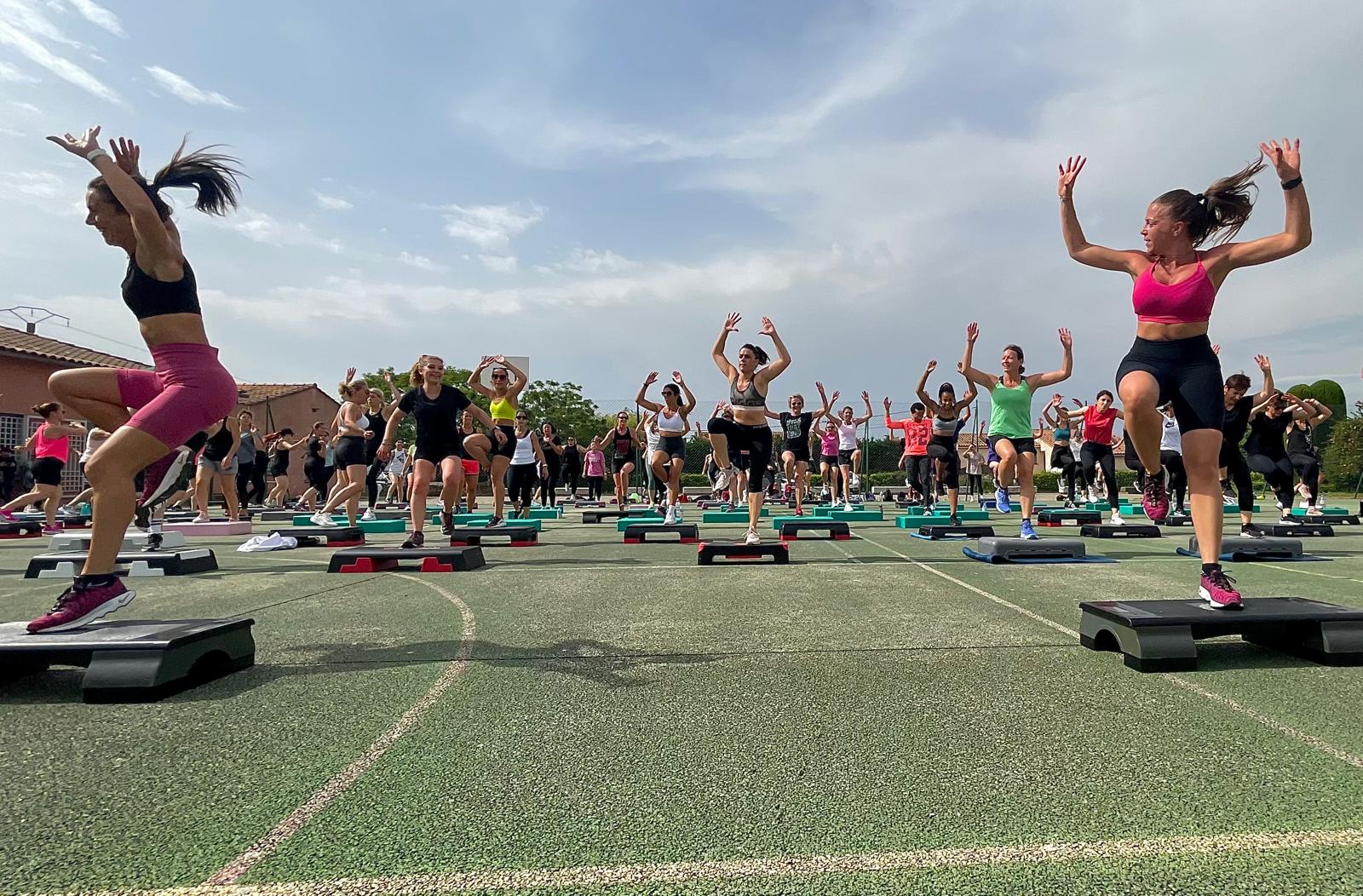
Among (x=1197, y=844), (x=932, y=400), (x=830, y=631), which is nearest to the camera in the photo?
(x=1197, y=844)

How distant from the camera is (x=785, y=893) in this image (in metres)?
1.44

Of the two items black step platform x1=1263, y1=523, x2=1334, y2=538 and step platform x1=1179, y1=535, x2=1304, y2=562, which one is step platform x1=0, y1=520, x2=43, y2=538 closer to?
step platform x1=1179, y1=535, x2=1304, y2=562

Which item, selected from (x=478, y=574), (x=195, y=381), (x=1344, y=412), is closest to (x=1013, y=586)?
(x=478, y=574)

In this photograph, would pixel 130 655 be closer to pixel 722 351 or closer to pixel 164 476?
pixel 164 476

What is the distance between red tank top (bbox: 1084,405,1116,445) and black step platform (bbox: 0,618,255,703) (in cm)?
1156

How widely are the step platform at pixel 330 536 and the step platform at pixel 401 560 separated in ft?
8.12

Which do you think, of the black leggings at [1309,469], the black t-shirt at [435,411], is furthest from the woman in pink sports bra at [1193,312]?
the black leggings at [1309,469]

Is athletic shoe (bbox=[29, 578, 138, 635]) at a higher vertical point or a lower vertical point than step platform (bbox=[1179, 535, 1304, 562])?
higher

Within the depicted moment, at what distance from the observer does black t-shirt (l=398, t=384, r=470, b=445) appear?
→ 24.3 feet

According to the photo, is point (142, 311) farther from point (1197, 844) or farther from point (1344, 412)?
point (1344, 412)

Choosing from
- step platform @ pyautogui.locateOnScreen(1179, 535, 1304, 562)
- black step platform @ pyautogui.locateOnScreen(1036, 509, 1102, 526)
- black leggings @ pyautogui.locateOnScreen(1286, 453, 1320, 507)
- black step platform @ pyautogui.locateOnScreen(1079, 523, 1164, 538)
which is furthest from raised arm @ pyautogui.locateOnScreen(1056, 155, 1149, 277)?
black leggings @ pyautogui.locateOnScreen(1286, 453, 1320, 507)

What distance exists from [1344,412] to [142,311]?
119 ft

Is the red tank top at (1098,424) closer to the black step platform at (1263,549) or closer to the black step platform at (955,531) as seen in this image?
the black step platform at (955,531)

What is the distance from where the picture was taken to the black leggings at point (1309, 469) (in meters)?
11.6
